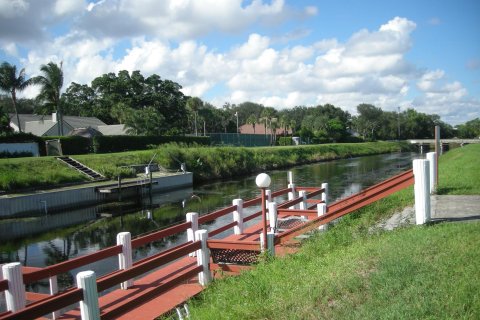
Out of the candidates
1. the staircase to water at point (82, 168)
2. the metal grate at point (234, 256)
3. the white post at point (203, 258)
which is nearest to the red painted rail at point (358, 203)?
the metal grate at point (234, 256)

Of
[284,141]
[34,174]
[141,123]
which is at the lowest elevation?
[34,174]

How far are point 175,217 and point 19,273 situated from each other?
672 inches

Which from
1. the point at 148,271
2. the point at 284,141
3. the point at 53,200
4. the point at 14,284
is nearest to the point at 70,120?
the point at 53,200

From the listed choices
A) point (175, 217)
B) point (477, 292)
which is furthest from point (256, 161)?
point (477, 292)

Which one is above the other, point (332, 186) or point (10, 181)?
point (10, 181)

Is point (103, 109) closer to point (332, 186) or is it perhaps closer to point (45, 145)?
point (45, 145)

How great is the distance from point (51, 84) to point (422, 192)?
2110 inches

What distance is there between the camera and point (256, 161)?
50.7m

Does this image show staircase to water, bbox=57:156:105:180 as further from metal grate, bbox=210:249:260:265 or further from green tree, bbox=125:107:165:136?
metal grate, bbox=210:249:260:265

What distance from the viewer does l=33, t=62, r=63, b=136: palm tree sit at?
52.7 metres

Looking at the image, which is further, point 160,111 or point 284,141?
point 284,141

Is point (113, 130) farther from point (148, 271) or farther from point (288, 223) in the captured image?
point (148, 271)

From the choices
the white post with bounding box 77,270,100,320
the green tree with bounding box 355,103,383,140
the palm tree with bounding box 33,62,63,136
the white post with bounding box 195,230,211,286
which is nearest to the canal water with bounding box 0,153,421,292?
the white post with bounding box 195,230,211,286

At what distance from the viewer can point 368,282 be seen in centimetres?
532
